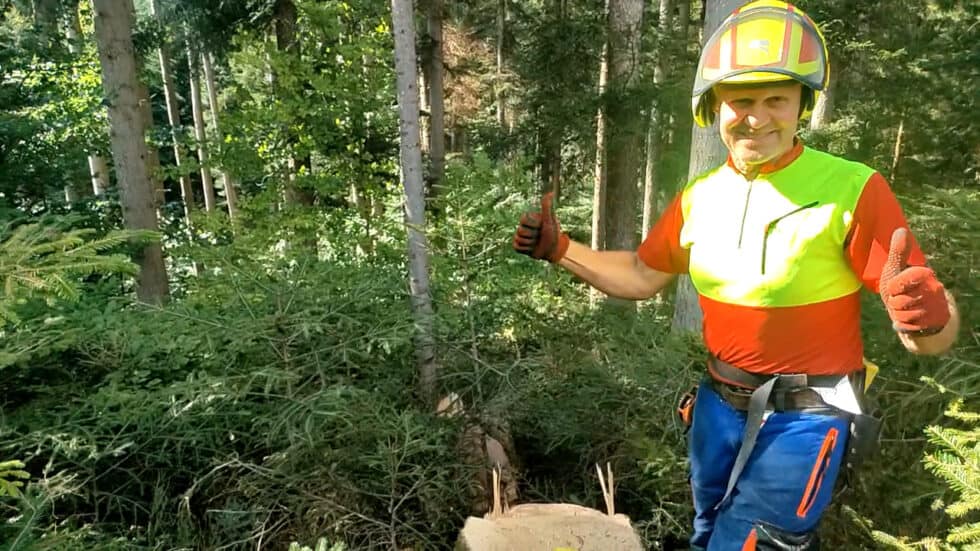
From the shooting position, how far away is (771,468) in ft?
6.46

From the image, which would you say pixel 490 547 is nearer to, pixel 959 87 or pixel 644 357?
pixel 644 357

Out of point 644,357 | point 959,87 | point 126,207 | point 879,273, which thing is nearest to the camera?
point 879,273

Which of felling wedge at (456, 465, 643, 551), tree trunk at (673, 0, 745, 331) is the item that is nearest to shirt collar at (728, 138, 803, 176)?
felling wedge at (456, 465, 643, 551)

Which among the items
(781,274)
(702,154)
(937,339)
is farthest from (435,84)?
(937,339)

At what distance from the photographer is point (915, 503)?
97.1 inches

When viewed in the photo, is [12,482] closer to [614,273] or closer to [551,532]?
[614,273]

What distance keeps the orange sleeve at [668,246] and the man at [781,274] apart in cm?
17

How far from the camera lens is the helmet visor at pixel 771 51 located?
1820 mm

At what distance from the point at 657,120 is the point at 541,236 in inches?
280

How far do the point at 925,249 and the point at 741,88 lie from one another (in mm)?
2113

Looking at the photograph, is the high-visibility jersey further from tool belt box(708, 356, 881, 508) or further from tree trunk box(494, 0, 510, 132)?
tree trunk box(494, 0, 510, 132)

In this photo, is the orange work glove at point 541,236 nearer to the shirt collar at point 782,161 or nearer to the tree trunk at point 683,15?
the shirt collar at point 782,161

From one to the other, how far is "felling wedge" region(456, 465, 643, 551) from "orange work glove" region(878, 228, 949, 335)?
199cm

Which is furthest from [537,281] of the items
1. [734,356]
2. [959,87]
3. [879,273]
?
[959,87]
